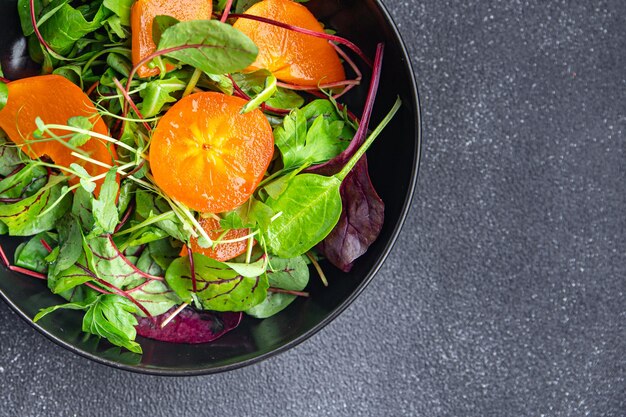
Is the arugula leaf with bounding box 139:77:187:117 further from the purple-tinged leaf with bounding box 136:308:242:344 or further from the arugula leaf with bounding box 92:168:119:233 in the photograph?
the purple-tinged leaf with bounding box 136:308:242:344

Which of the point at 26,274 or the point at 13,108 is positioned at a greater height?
the point at 13,108

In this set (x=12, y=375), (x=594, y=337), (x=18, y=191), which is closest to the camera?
(x=18, y=191)

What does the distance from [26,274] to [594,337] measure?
2.47 ft

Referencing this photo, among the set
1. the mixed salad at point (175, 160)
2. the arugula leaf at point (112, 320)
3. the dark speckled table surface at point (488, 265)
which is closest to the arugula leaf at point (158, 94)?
the mixed salad at point (175, 160)

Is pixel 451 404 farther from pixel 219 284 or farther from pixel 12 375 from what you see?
pixel 12 375

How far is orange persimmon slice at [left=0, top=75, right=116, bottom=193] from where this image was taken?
2.34 feet

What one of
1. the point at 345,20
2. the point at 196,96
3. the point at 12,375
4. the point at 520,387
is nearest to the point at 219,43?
the point at 196,96

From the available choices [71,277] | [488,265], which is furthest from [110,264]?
[488,265]

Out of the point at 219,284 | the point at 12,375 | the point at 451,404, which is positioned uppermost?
the point at 219,284

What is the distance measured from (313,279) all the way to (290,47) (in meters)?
0.27

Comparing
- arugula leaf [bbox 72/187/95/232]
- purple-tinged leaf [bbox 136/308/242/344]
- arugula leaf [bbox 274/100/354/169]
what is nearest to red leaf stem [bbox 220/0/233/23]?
arugula leaf [bbox 274/100/354/169]

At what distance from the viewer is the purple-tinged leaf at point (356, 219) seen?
0.78 m

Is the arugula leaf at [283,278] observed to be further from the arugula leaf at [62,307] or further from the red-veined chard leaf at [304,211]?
the arugula leaf at [62,307]

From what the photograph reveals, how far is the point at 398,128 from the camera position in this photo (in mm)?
798
